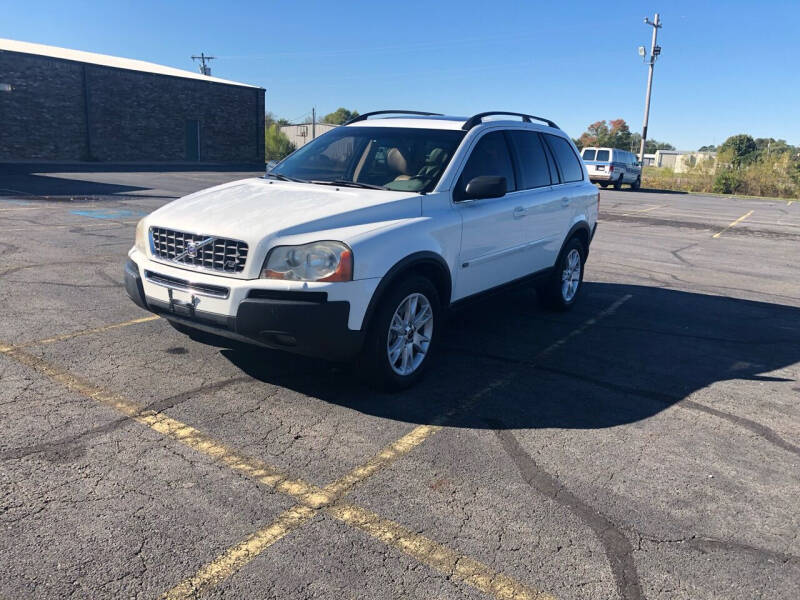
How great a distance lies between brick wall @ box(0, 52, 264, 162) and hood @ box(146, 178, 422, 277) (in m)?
33.0

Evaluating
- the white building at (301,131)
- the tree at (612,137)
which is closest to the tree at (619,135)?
the tree at (612,137)

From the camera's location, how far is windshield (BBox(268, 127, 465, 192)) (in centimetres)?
517

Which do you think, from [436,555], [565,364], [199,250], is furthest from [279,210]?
[565,364]

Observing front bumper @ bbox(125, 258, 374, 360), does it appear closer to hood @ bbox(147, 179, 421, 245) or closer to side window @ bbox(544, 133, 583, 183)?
hood @ bbox(147, 179, 421, 245)

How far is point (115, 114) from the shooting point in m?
36.3

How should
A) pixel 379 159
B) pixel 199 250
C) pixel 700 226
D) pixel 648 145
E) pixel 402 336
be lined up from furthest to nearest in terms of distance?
pixel 648 145, pixel 700 226, pixel 379 159, pixel 402 336, pixel 199 250

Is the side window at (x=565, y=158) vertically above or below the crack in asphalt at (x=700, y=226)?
above

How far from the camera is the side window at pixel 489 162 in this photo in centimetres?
527

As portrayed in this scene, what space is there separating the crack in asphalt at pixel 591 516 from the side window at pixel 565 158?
378 cm

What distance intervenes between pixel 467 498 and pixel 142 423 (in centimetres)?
198

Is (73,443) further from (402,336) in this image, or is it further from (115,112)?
(115,112)

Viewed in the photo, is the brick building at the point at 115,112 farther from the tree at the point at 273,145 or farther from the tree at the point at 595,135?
the tree at the point at 595,135

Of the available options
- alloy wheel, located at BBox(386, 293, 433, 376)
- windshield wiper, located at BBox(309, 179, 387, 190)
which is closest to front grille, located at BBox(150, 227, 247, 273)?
alloy wheel, located at BBox(386, 293, 433, 376)

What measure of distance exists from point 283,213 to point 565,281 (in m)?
3.88
